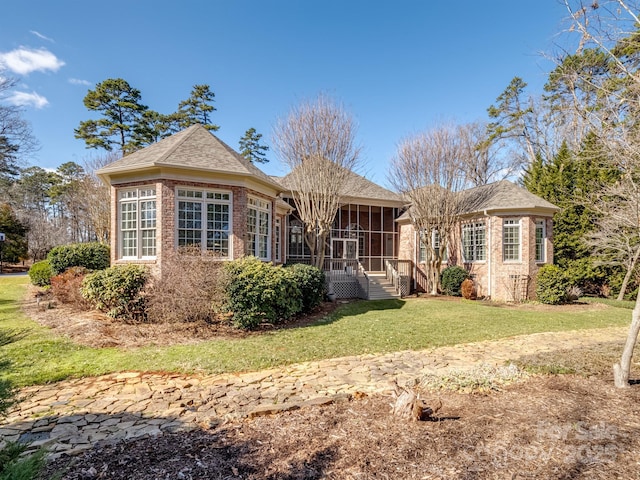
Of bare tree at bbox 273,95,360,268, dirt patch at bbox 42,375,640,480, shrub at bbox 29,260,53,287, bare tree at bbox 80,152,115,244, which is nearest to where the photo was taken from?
dirt patch at bbox 42,375,640,480

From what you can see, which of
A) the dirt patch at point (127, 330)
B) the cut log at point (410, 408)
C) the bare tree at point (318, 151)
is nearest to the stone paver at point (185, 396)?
the cut log at point (410, 408)

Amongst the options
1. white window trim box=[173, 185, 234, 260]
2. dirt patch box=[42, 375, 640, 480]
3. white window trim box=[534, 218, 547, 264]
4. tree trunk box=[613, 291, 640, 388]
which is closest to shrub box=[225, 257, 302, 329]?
white window trim box=[173, 185, 234, 260]

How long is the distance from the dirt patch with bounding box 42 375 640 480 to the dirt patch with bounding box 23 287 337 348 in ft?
15.0

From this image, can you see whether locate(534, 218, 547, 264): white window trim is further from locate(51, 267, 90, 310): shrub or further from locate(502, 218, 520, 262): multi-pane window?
locate(51, 267, 90, 310): shrub

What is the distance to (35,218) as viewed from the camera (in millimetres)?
33000

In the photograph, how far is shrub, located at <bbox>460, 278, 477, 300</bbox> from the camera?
15.7 meters

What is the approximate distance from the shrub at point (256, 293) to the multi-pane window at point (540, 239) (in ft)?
40.7

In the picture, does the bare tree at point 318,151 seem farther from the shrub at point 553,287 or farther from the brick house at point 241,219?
the shrub at point 553,287

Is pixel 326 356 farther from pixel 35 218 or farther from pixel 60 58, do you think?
pixel 35 218

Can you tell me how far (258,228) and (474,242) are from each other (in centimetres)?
1067

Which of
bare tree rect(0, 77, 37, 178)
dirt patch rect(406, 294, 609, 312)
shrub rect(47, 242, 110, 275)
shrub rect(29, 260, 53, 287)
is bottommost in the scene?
dirt patch rect(406, 294, 609, 312)

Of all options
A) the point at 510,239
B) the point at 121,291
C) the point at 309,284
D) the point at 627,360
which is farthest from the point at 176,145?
the point at 510,239

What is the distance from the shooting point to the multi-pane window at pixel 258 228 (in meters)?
12.2

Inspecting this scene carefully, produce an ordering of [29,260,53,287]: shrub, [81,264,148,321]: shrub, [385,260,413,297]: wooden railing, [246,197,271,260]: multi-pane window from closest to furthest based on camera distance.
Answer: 1. [81,264,148,321]: shrub
2. [246,197,271,260]: multi-pane window
3. [29,260,53,287]: shrub
4. [385,260,413,297]: wooden railing
